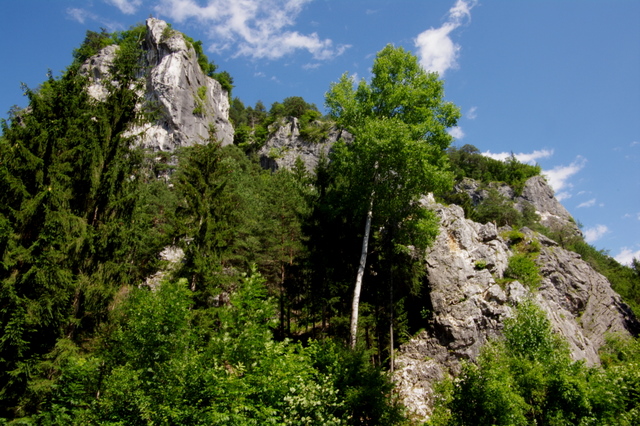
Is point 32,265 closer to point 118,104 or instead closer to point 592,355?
point 118,104

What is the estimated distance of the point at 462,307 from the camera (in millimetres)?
18219

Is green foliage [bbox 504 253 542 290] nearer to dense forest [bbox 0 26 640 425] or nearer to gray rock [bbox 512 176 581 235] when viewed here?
dense forest [bbox 0 26 640 425]

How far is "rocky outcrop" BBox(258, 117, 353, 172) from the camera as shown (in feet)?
203

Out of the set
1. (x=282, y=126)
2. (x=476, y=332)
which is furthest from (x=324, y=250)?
(x=282, y=126)

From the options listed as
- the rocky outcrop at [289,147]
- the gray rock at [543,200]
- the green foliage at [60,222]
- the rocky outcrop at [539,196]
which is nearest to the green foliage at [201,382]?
the green foliage at [60,222]

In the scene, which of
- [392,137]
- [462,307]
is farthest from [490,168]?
[392,137]

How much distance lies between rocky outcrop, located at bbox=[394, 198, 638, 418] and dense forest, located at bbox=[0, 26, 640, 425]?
1.07m

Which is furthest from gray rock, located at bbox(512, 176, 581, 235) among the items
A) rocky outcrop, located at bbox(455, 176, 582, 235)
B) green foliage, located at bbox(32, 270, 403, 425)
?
green foliage, located at bbox(32, 270, 403, 425)

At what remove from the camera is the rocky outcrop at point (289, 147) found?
61.8 m

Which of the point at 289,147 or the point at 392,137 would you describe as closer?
the point at 392,137

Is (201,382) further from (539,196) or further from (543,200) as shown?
(543,200)

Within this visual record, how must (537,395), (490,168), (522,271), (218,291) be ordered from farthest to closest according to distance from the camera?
1. (490,168)
2. (522,271)
3. (218,291)
4. (537,395)

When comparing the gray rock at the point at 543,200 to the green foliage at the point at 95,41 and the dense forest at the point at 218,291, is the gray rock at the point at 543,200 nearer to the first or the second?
the dense forest at the point at 218,291

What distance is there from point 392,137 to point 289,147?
2062 inches
